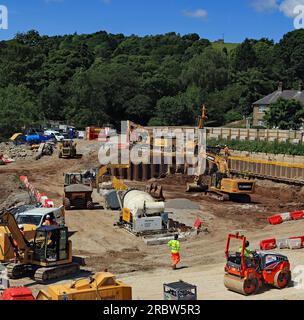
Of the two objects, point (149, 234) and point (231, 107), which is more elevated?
point (231, 107)

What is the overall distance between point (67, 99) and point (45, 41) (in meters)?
48.3

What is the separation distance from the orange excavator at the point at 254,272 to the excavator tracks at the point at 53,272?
5772 mm

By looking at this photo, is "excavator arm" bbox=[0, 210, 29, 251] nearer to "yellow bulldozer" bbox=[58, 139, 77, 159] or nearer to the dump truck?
the dump truck

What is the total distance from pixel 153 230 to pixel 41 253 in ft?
30.3

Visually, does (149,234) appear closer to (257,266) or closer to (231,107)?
(257,266)

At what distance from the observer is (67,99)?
9419 centimetres

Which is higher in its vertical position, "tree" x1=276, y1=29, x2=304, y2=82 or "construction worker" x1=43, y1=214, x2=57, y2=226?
"tree" x1=276, y1=29, x2=304, y2=82

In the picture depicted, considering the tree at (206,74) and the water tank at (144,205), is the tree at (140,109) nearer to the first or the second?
the tree at (206,74)

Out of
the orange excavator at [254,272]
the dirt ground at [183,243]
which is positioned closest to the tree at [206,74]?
the dirt ground at [183,243]

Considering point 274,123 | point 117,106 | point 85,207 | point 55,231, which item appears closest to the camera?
point 55,231

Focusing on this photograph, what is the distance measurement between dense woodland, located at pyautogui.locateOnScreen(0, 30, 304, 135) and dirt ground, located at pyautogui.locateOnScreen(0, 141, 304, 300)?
Answer: 3640 centimetres

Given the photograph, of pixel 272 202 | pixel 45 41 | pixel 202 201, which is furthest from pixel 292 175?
pixel 45 41

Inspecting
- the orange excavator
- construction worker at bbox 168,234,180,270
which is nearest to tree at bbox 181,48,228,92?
construction worker at bbox 168,234,180,270

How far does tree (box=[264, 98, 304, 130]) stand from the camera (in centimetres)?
6600
